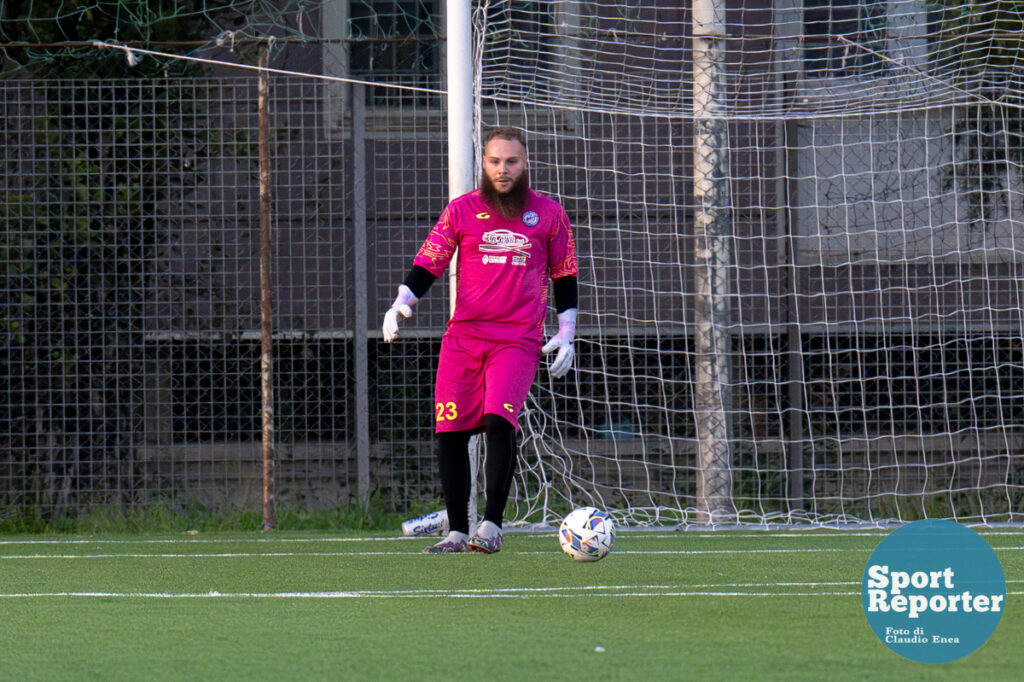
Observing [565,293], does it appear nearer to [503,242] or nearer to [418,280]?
[503,242]

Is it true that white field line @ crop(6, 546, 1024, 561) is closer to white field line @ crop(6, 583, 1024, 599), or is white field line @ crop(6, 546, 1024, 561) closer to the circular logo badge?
white field line @ crop(6, 583, 1024, 599)

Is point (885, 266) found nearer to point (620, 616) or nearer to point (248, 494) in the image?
point (248, 494)

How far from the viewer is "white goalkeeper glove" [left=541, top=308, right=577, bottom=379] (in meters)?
5.53

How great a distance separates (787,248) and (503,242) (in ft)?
10.7

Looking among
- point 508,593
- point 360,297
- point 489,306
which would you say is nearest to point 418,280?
point 489,306

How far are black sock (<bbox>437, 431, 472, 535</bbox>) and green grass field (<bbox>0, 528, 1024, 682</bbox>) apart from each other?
32 centimetres

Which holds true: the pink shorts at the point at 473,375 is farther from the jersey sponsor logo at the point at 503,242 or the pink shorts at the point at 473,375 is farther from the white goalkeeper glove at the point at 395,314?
the jersey sponsor logo at the point at 503,242

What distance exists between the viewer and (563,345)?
5.59m

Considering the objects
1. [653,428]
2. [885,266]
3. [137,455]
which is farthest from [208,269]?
[885,266]

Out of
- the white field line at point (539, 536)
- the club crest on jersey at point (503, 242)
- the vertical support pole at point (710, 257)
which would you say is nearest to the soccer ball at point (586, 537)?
the club crest on jersey at point (503, 242)

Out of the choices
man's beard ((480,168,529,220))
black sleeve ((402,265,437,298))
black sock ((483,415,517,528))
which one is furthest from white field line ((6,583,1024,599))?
man's beard ((480,168,529,220))

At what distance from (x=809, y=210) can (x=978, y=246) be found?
1.17 metres

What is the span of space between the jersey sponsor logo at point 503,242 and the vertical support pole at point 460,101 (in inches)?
29.0

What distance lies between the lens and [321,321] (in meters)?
8.05
